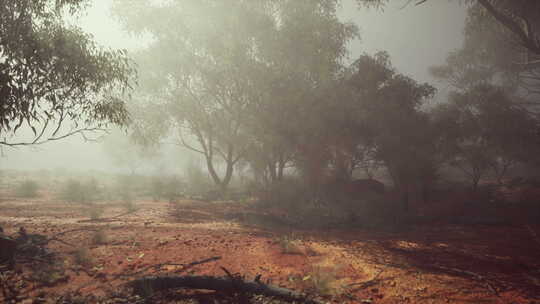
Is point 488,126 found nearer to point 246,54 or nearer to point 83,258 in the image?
point 246,54

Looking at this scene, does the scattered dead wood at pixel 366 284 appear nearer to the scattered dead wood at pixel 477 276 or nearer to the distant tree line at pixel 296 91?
the scattered dead wood at pixel 477 276

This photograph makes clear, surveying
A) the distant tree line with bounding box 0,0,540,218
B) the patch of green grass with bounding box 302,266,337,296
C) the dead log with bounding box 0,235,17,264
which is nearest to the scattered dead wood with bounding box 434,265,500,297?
the patch of green grass with bounding box 302,266,337,296

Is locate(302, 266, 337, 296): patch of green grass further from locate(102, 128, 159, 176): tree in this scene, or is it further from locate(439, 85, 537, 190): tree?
locate(102, 128, 159, 176): tree

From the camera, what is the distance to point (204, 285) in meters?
5.29

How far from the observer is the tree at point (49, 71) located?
7.64 m

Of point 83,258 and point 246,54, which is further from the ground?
point 246,54

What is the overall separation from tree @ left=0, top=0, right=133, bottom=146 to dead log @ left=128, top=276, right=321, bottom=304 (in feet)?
16.6

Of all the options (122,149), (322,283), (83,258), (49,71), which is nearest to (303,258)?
(322,283)

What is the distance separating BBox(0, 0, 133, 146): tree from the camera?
764 cm

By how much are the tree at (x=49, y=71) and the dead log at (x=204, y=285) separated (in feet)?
16.6

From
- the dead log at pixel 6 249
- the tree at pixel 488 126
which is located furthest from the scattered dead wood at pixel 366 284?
the tree at pixel 488 126

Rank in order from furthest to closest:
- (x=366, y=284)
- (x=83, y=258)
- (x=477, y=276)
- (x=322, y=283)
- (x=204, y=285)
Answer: (x=83, y=258) < (x=477, y=276) < (x=366, y=284) < (x=204, y=285) < (x=322, y=283)

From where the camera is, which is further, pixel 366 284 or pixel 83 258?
pixel 83 258

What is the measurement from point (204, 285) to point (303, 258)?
9.03ft
